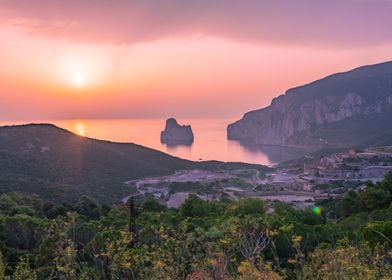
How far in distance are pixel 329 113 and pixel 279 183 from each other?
95505 mm

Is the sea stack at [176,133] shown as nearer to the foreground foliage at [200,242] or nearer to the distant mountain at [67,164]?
the distant mountain at [67,164]

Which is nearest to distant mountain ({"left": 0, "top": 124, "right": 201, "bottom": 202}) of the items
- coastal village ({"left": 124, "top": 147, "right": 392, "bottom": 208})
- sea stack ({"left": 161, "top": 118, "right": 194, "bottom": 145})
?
coastal village ({"left": 124, "top": 147, "right": 392, "bottom": 208})

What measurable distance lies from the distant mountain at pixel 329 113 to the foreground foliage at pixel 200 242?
9607 centimetres

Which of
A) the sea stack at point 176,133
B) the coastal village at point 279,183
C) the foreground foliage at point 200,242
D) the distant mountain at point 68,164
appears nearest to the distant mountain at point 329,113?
the sea stack at point 176,133

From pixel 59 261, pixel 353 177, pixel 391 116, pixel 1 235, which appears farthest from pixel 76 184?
pixel 391 116

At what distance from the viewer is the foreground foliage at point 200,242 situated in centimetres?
441

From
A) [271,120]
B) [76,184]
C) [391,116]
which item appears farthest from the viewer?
[271,120]

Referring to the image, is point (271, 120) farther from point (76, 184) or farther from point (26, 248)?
point (26, 248)

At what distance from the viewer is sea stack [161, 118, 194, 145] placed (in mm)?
134788

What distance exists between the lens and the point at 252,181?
48.9m

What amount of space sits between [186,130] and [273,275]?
439 feet

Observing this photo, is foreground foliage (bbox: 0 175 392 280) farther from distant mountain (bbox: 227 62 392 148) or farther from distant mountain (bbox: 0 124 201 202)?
distant mountain (bbox: 227 62 392 148)

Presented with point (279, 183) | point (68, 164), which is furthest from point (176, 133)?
point (68, 164)

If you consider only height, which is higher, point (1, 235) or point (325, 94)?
point (325, 94)
